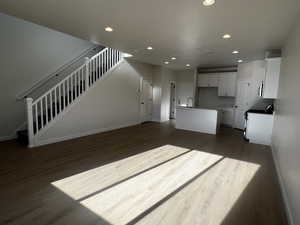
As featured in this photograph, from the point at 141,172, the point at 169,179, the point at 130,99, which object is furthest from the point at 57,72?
the point at 169,179

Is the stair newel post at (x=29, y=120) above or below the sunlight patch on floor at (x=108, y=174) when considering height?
above

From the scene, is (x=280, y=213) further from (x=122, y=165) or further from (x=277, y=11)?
(x=277, y=11)

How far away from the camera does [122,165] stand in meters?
3.26

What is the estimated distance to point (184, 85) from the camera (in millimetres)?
9406

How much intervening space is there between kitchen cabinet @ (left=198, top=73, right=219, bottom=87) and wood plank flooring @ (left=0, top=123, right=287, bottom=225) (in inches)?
169

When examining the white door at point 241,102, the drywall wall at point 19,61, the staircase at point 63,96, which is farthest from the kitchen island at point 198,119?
the drywall wall at point 19,61

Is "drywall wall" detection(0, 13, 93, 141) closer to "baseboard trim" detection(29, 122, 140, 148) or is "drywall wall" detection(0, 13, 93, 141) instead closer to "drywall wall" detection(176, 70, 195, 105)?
"baseboard trim" detection(29, 122, 140, 148)

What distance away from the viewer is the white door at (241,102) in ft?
22.0

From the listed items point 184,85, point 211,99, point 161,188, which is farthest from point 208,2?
point 184,85

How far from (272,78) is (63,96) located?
566 cm

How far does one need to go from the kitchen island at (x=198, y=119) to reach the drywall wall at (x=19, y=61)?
16.2 ft

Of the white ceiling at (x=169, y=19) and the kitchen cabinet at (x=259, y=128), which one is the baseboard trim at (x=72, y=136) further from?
the kitchen cabinet at (x=259, y=128)

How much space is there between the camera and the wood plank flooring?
193 cm

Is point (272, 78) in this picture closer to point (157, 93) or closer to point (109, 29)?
point (109, 29)
